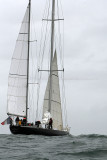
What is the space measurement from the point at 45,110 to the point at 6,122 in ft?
15.6

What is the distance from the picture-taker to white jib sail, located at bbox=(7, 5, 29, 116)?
46781 millimetres

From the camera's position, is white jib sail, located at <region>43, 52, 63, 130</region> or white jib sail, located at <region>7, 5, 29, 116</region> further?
white jib sail, located at <region>43, 52, 63, 130</region>

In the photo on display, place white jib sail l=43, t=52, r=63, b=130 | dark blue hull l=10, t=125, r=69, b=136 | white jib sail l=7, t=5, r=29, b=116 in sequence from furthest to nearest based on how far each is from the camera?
white jib sail l=43, t=52, r=63, b=130 < white jib sail l=7, t=5, r=29, b=116 < dark blue hull l=10, t=125, r=69, b=136

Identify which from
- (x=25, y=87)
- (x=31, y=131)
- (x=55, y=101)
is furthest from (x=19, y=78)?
(x=31, y=131)

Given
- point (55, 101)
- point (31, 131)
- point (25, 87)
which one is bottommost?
point (31, 131)

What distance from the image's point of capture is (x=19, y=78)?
155 feet

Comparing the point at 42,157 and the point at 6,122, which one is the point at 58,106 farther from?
the point at 42,157

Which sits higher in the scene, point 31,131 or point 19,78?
point 19,78

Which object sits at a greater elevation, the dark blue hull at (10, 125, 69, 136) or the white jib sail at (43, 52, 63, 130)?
the white jib sail at (43, 52, 63, 130)

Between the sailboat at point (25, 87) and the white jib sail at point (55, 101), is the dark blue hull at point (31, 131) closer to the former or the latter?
the sailboat at point (25, 87)

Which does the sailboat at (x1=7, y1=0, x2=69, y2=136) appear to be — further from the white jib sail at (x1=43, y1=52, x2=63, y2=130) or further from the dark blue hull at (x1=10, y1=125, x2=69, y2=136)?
the dark blue hull at (x1=10, y1=125, x2=69, y2=136)

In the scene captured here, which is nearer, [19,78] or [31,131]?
[31,131]

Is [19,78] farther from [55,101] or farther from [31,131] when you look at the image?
[31,131]

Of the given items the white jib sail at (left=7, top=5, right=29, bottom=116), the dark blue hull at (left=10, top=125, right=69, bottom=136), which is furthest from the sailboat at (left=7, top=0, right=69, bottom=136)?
the dark blue hull at (left=10, top=125, right=69, bottom=136)
